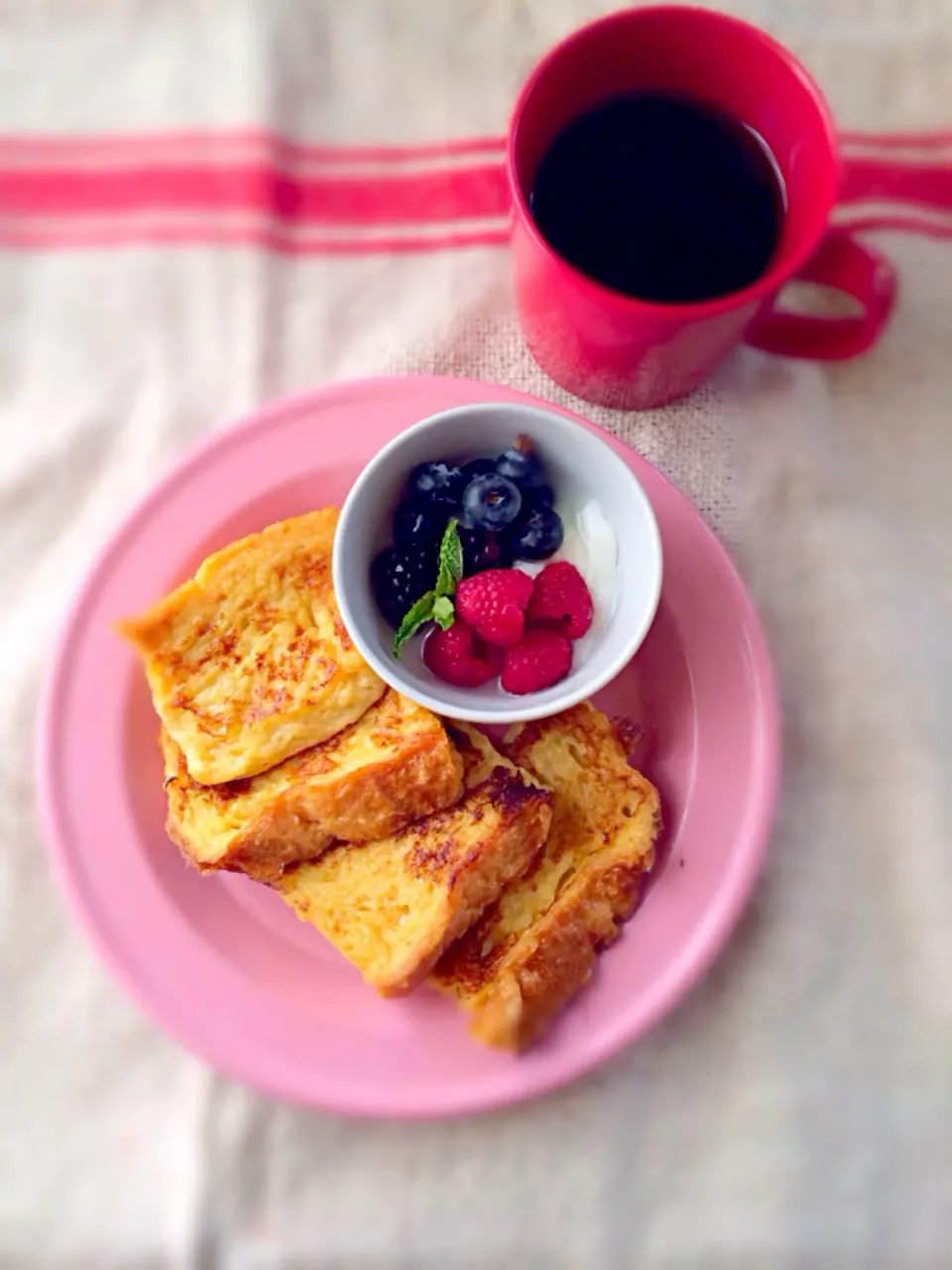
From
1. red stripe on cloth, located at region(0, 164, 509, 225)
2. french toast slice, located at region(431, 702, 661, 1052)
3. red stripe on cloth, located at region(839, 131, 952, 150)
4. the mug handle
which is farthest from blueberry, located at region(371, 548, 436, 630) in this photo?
red stripe on cloth, located at region(839, 131, 952, 150)

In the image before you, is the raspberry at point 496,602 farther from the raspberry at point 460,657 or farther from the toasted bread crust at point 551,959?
→ the toasted bread crust at point 551,959

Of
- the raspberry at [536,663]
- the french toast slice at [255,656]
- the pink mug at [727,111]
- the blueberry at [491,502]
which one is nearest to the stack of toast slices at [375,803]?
the french toast slice at [255,656]

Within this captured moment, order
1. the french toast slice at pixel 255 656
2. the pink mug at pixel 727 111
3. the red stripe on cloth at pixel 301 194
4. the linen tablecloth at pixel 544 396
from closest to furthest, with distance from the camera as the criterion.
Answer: the pink mug at pixel 727 111 → the french toast slice at pixel 255 656 → the linen tablecloth at pixel 544 396 → the red stripe on cloth at pixel 301 194

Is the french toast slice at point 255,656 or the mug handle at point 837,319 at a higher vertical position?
the mug handle at point 837,319

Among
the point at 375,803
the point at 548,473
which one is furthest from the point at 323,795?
the point at 548,473

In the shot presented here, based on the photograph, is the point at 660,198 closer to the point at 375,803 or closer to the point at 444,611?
the point at 444,611

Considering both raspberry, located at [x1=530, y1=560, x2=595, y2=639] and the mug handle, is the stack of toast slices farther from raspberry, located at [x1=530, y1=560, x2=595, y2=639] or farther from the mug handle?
the mug handle
